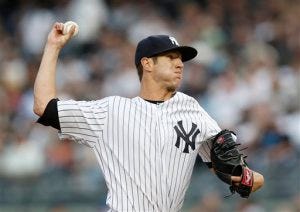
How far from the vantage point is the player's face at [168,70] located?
231 inches

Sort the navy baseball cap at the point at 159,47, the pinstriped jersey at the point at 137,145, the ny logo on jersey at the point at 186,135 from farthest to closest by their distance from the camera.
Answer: the navy baseball cap at the point at 159,47, the ny logo on jersey at the point at 186,135, the pinstriped jersey at the point at 137,145

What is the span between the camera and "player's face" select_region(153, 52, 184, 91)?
5.86 m

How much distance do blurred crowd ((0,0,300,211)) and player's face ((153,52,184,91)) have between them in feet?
14.5

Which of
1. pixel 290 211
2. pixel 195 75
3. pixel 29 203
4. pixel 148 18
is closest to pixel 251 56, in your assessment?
pixel 195 75

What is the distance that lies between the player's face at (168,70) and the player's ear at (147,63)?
32 millimetres

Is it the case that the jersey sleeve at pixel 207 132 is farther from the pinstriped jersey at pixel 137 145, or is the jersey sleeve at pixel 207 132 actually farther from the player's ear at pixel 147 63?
the player's ear at pixel 147 63

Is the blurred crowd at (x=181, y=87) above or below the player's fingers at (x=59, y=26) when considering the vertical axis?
below

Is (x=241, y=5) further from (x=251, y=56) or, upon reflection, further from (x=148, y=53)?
(x=148, y=53)

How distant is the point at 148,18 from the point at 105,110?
24.9ft

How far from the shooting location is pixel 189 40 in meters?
12.6

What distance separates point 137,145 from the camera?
18.6 ft

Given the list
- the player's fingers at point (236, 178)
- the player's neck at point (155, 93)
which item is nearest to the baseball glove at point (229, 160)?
the player's fingers at point (236, 178)

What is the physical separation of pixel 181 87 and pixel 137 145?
5876 millimetres

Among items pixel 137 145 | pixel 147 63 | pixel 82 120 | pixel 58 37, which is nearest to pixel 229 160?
pixel 137 145
